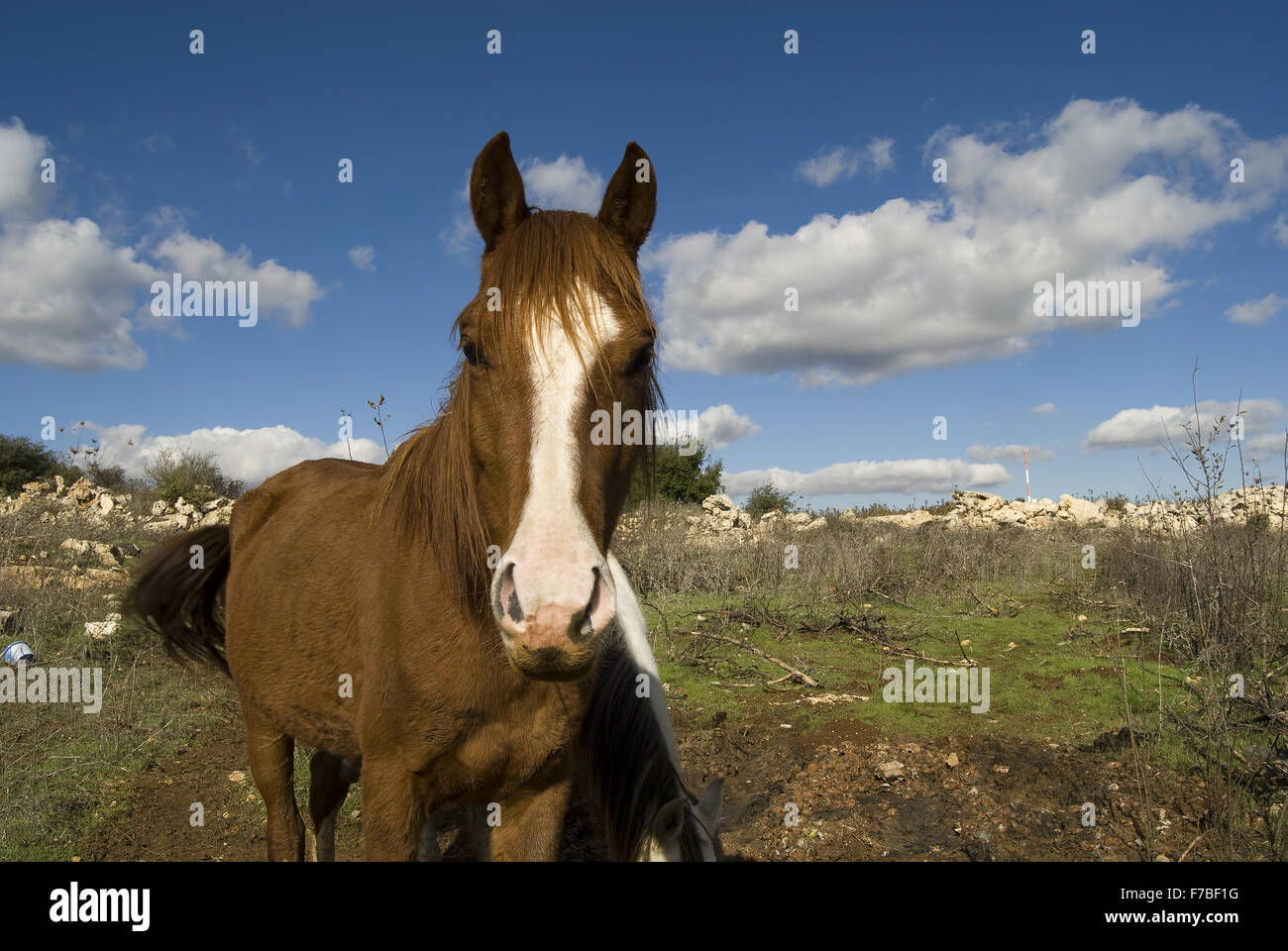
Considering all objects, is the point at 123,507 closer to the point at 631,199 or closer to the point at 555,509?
the point at 631,199

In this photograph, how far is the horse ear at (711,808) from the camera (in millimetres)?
2529

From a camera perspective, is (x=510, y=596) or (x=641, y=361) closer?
(x=510, y=596)

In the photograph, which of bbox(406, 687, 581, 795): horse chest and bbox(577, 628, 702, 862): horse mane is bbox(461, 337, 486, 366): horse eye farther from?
bbox(577, 628, 702, 862): horse mane

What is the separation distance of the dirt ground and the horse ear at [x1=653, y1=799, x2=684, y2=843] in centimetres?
232

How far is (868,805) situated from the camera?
4859 mm

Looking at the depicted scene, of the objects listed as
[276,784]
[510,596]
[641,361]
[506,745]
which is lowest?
[276,784]

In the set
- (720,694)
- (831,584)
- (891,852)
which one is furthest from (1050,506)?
(891,852)

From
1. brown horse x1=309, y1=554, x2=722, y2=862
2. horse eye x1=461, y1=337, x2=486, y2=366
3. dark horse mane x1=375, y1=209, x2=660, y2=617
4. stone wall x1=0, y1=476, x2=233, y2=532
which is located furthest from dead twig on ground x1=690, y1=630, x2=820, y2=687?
stone wall x1=0, y1=476, x2=233, y2=532

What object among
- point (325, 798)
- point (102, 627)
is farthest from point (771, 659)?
point (102, 627)

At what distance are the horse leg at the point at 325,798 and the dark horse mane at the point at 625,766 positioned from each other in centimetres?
203

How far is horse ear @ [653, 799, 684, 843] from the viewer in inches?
89.5

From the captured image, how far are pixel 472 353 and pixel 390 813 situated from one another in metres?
1.51

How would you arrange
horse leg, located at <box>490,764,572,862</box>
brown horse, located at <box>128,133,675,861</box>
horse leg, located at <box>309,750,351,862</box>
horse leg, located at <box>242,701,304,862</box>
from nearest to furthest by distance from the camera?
brown horse, located at <box>128,133,675,861</box>
horse leg, located at <box>490,764,572,862</box>
horse leg, located at <box>242,701,304,862</box>
horse leg, located at <box>309,750,351,862</box>

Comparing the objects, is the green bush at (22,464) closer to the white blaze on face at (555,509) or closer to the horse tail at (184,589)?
the horse tail at (184,589)
